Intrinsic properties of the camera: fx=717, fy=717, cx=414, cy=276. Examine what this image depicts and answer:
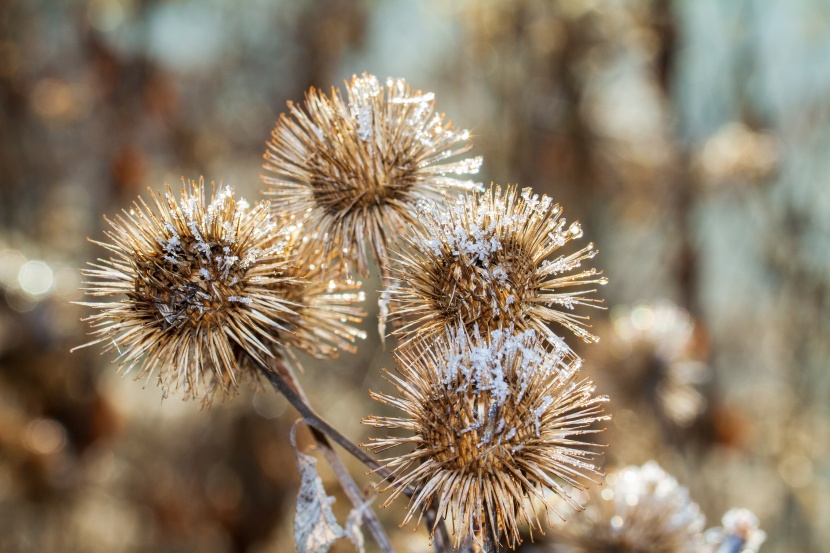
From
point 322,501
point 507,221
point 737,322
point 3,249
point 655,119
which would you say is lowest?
point 322,501

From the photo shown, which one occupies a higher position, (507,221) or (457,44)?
(457,44)

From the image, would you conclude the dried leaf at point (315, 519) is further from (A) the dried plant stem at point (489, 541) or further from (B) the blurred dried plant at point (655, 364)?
(B) the blurred dried plant at point (655, 364)

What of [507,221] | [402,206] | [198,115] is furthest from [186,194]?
[198,115]

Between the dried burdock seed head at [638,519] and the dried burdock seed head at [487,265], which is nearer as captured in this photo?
the dried burdock seed head at [487,265]

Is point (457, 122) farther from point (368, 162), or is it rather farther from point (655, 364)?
point (368, 162)

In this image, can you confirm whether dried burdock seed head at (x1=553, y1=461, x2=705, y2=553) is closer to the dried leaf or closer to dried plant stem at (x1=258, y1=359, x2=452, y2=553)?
dried plant stem at (x1=258, y1=359, x2=452, y2=553)

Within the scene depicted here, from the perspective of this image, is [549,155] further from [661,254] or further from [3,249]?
[3,249]

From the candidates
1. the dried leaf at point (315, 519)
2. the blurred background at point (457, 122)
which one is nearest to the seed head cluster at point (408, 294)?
the dried leaf at point (315, 519)
